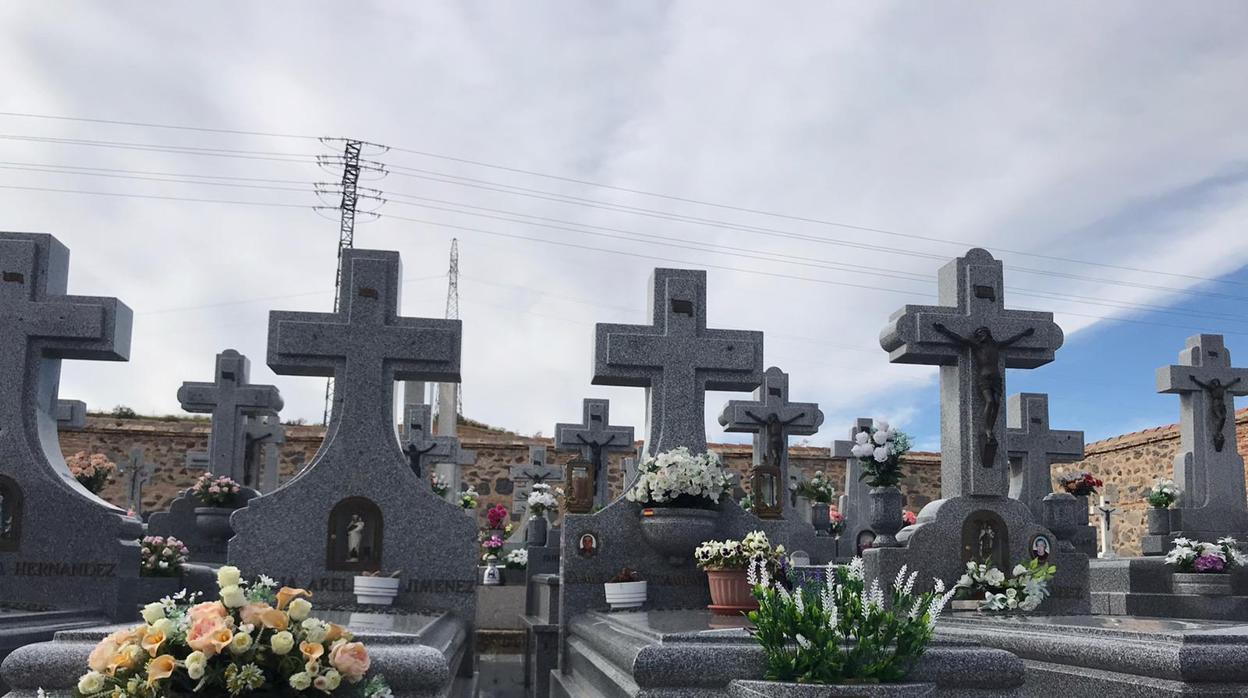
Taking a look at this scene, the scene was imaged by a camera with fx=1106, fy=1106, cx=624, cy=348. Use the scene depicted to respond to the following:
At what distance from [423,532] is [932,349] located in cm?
497

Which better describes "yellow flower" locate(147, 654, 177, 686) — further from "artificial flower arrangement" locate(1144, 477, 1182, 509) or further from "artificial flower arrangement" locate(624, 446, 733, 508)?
"artificial flower arrangement" locate(1144, 477, 1182, 509)

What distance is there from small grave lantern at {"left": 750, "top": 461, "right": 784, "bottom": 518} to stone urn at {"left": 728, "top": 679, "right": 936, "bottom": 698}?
5356 millimetres

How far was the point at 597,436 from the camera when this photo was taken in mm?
19203

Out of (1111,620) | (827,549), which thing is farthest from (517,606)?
(1111,620)

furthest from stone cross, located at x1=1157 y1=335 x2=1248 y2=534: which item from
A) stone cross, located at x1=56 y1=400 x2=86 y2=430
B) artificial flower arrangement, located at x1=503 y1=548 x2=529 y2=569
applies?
stone cross, located at x1=56 y1=400 x2=86 y2=430

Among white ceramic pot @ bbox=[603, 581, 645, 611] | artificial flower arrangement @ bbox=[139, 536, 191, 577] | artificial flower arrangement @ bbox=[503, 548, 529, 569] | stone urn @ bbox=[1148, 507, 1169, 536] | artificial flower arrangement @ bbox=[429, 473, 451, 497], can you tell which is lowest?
artificial flower arrangement @ bbox=[503, 548, 529, 569]

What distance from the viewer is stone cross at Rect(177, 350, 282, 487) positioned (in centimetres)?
1602

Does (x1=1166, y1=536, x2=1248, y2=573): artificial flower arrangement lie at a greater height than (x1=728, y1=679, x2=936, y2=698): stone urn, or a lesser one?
greater

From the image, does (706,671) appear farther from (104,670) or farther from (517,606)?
(517,606)

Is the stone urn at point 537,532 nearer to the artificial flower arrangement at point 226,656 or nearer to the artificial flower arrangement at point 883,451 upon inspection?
the artificial flower arrangement at point 883,451

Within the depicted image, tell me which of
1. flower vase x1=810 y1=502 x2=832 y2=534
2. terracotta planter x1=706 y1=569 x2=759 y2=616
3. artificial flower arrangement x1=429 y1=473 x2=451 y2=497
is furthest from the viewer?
artificial flower arrangement x1=429 y1=473 x2=451 y2=497

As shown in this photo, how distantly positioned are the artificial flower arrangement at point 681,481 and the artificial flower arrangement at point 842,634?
4588 mm

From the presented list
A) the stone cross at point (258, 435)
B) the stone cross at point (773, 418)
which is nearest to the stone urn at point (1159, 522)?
the stone cross at point (773, 418)

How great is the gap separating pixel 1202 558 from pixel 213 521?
10.7 metres
